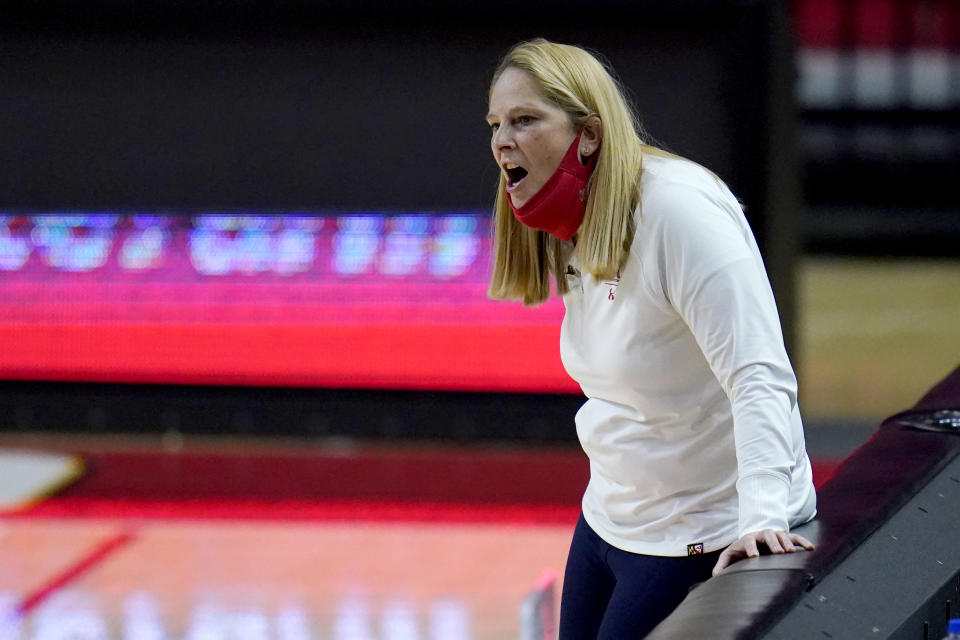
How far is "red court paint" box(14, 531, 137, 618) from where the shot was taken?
347 cm

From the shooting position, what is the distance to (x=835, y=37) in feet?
20.7

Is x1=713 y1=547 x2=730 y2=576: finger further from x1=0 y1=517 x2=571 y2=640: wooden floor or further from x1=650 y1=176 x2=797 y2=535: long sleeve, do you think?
x1=0 y1=517 x2=571 y2=640: wooden floor

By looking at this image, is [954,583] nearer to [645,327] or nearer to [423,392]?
[645,327]

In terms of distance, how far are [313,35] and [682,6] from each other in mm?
1314

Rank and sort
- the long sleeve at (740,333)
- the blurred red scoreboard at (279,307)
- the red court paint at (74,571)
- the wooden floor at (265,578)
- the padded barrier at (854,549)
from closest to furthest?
1. the padded barrier at (854,549)
2. the long sleeve at (740,333)
3. the wooden floor at (265,578)
4. the red court paint at (74,571)
5. the blurred red scoreboard at (279,307)

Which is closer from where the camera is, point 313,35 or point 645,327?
point 645,327

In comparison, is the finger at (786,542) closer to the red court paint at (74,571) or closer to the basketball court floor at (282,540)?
the basketball court floor at (282,540)

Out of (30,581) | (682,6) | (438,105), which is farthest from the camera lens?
(438,105)

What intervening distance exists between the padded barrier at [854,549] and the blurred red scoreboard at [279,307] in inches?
114

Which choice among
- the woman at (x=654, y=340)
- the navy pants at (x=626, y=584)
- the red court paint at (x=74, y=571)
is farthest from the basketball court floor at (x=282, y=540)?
the woman at (x=654, y=340)

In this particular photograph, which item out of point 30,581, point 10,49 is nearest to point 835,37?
point 10,49

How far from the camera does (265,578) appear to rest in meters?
3.70

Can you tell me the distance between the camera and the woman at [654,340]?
1.37 m

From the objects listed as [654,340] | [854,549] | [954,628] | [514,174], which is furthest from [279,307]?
[954,628]
